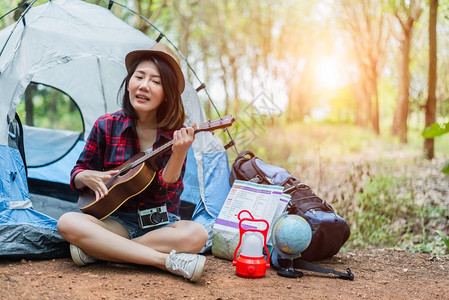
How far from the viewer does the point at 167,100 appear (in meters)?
2.57

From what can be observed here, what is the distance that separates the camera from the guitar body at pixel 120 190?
230 centimetres

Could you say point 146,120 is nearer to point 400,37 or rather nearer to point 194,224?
point 194,224

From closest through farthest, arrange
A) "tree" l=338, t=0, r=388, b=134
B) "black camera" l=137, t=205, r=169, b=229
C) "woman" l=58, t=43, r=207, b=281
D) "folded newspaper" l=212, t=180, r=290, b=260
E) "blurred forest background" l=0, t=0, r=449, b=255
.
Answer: "woman" l=58, t=43, r=207, b=281 → "black camera" l=137, t=205, r=169, b=229 → "folded newspaper" l=212, t=180, r=290, b=260 → "blurred forest background" l=0, t=0, r=449, b=255 → "tree" l=338, t=0, r=388, b=134

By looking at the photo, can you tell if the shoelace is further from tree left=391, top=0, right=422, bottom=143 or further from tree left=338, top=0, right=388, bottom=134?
tree left=338, top=0, right=388, bottom=134

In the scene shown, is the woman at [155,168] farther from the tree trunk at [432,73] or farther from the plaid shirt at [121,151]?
the tree trunk at [432,73]

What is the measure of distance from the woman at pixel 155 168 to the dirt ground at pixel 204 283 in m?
0.10

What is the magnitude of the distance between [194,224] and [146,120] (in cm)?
67

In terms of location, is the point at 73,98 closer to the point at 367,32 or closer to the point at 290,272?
the point at 290,272

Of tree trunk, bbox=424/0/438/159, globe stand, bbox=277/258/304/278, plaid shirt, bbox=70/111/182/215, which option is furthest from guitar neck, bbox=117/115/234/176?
tree trunk, bbox=424/0/438/159

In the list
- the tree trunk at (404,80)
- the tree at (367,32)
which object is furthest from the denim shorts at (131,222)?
the tree at (367,32)

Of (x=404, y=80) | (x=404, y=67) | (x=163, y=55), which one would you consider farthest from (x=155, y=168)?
(x=404, y=67)

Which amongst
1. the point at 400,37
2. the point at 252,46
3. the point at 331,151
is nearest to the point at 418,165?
the point at 331,151

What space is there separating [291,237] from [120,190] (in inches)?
35.6

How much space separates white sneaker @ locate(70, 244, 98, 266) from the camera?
2312 mm
